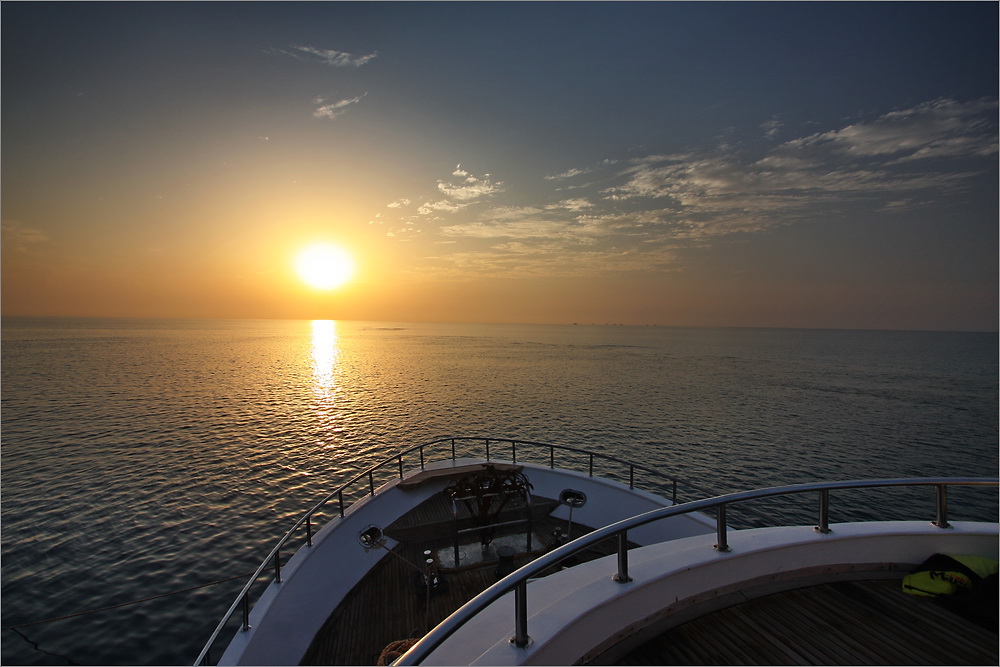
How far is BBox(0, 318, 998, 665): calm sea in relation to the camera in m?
15.5

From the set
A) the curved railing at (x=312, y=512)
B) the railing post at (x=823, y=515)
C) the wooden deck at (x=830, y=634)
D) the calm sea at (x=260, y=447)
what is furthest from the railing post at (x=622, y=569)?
the calm sea at (x=260, y=447)

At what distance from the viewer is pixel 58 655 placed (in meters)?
12.9

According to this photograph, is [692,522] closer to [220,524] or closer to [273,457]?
[220,524]

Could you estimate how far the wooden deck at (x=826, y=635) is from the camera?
398cm

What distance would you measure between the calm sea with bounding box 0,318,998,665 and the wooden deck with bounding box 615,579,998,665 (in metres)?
15.3

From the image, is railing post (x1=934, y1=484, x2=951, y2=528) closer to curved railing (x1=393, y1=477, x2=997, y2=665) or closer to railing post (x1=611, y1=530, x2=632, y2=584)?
curved railing (x1=393, y1=477, x2=997, y2=665)

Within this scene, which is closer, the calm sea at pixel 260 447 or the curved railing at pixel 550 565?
the curved railing at pixel 550 565

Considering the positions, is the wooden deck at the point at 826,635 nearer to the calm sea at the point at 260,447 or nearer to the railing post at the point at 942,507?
the railing post at the point at 942,507

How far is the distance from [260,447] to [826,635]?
35.6 m

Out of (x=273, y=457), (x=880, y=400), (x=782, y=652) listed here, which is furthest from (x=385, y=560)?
(x=880, y=400)

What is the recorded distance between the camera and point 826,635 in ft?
13.9

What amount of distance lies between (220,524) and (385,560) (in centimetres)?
1240

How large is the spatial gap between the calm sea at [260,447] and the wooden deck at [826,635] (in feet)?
50.2

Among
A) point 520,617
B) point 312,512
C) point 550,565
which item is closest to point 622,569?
point 520,617
